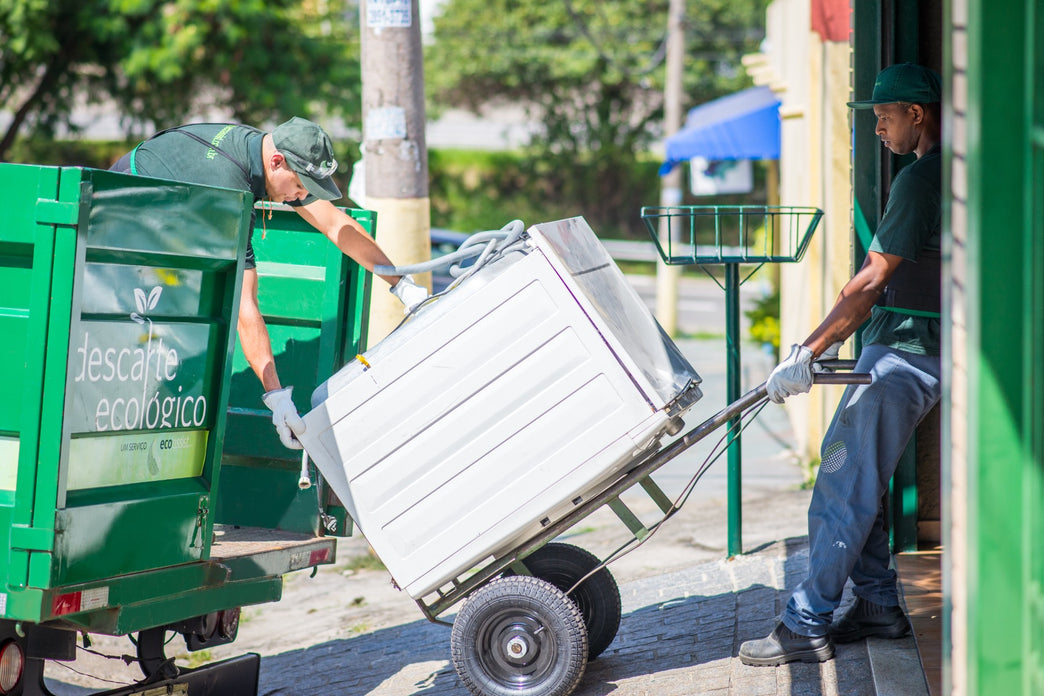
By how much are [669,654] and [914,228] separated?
1.86m

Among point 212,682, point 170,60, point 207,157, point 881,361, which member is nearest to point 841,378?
point 881,361

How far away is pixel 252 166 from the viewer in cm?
438

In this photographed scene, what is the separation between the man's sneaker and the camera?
14.0 feet

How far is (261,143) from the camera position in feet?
14.4

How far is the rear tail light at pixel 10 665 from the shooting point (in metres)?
3.72

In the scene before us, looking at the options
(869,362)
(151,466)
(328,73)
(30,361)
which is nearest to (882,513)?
(869,362)

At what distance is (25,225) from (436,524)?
1.51 metres

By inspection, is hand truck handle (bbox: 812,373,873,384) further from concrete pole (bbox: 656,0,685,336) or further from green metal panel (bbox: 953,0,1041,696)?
concrete pole (bbox: 656,0,685,336)

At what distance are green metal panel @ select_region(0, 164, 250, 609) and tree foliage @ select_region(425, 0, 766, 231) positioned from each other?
2838 centimetres

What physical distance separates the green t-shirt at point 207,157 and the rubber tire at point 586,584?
1.52 m

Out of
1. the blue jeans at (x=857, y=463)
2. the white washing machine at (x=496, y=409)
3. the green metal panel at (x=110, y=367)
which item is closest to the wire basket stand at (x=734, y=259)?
the blue jeans at (x=857, y=463)

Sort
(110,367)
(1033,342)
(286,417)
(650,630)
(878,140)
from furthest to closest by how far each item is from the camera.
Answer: (878,140) → (650,630) → (286,417) → (110,367) → (1033,342)

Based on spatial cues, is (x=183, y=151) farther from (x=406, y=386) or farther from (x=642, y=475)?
(x=642, y=475)

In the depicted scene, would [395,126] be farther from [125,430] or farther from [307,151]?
[125,430]
